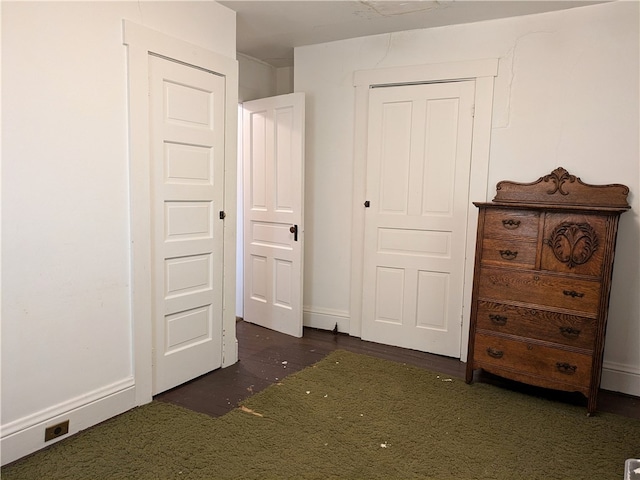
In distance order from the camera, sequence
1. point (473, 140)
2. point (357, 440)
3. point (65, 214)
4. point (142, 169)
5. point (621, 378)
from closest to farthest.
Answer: point (65, 214), point (357, 440), point (142, 169), point (621, 378), point (473, 140)

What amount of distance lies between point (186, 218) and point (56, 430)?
1.28 m

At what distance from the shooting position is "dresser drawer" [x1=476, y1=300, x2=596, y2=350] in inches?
101

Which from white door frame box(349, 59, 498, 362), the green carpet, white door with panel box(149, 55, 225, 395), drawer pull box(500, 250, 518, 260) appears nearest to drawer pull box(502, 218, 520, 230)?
drawer pull box(500, 250, 518, 260)

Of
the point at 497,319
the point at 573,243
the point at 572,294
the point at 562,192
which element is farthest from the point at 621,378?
the point at 562,192

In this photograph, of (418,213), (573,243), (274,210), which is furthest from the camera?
(274,210)

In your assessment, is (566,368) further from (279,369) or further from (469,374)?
(279,369)

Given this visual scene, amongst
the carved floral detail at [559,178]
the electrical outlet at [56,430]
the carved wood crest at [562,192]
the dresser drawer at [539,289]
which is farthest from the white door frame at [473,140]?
the electrical outlet at [56,430]

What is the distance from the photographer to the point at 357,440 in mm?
2234

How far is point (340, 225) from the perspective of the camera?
3.84 meters

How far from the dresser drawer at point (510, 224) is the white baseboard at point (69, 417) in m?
2.30

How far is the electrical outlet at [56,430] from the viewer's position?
6.90 feet

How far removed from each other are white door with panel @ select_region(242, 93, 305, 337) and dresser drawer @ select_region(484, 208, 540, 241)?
4.95ft

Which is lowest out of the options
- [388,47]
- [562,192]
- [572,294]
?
[572,294]

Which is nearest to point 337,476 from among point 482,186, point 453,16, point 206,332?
point 206,332
